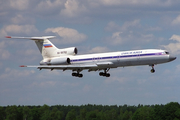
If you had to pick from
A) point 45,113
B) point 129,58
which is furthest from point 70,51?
point 45,113

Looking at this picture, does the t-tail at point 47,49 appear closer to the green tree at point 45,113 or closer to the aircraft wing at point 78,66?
the aircraft wing at point 78,66

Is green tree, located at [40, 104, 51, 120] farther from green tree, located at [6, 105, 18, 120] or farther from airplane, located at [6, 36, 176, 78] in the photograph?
airplane, located at [6, 36, 176, 78]

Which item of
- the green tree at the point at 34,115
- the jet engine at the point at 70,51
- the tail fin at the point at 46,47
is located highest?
the tail fin at the point at 46,47

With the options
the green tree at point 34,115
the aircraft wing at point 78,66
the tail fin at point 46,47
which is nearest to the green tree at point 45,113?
the green tree at point 34,115

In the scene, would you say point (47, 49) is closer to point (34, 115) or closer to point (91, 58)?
point (91, 58)

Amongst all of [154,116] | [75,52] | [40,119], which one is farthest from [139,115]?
[75,52]

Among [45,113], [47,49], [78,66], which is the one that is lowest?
[45,113]

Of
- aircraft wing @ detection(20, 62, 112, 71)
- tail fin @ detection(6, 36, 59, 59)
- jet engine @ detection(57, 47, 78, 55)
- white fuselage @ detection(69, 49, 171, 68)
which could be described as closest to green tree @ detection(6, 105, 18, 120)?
tail fin @ detection(6, 36, 59, 59)

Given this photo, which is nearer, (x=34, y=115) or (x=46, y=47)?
(x=46, y=47)

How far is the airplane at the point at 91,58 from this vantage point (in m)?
72.0

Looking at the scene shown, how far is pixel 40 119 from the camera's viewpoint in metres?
152

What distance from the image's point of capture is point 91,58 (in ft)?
257

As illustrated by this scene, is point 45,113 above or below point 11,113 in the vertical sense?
below

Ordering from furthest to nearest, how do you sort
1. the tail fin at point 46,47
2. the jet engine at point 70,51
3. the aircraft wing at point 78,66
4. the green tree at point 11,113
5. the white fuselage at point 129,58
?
the green tree at point 11,113, the tail fin at point 46,47, the jet engine at point 70,51, the aircraft wing at point 78,66, the white fuselage at point 129,58
